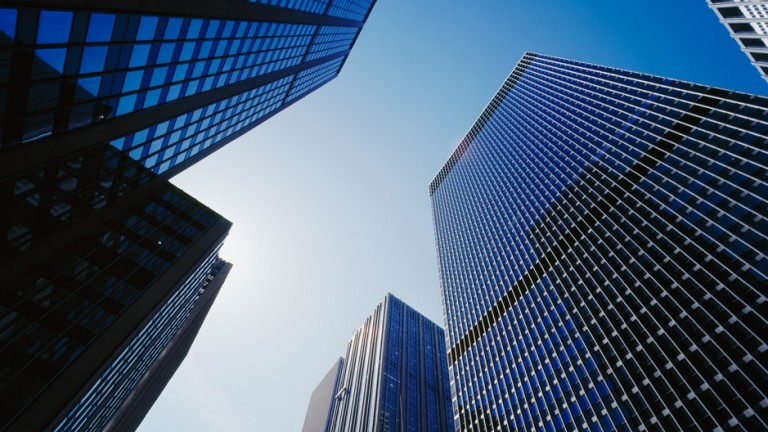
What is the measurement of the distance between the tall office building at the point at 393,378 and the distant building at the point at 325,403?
1.24 metres

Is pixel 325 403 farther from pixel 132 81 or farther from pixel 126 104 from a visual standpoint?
pixel 132 81

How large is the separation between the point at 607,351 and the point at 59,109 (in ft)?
206

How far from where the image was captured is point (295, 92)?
233 ft

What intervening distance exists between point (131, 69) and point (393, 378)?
124679 millimetres

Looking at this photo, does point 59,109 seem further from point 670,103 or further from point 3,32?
point 670,103

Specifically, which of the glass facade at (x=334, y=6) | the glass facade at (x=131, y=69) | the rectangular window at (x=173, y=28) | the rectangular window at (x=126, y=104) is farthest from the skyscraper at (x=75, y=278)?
the glass facade at (x=334, y=6)

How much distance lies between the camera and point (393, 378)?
5084 inches

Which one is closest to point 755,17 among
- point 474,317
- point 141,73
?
point 474,317

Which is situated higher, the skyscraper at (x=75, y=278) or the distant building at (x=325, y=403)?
the skyscraper at (x=75, y=278)

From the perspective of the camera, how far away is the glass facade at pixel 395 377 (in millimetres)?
A: 118375

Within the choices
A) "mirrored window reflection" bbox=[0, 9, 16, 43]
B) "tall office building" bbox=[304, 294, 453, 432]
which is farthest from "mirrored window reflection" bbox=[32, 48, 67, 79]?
"tall office building" bbox=[304, 294, 453, 432]

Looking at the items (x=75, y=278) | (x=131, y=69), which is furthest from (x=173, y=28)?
(x=75, y=278)

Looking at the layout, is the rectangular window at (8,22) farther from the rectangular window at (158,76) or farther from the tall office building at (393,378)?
the tall office building at (393,378)

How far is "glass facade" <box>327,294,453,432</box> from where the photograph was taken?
11838 cm
